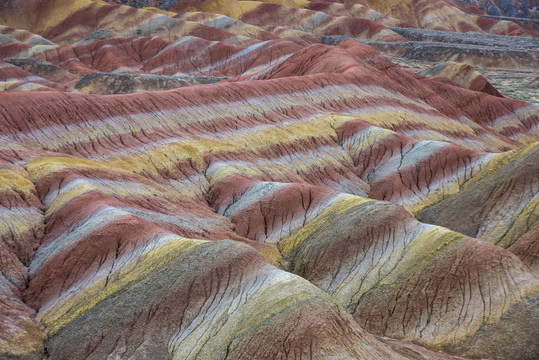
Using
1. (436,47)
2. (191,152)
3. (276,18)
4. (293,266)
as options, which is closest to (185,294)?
(293,266)

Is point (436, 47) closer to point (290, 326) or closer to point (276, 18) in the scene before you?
point (276, 18)

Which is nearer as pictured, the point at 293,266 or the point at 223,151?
the point at 293,266

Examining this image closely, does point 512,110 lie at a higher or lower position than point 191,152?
lower

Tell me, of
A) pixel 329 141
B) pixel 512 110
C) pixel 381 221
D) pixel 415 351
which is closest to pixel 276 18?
pixel 512 110

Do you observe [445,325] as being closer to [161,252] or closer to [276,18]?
[161,252]

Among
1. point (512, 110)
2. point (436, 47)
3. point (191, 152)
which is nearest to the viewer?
point (191, 152)

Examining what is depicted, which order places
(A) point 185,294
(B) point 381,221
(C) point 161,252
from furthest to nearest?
(B) point 381,221
(C) point 161,252
(A) point 185,294
